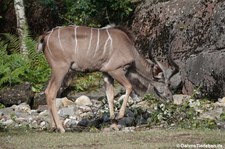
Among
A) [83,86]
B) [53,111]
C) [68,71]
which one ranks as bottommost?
[83,86]

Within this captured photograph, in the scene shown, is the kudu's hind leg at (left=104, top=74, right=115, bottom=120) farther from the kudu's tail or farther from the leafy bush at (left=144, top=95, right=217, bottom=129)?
the kudu's tail

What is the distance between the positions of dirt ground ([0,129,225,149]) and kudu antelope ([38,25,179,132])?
102cm

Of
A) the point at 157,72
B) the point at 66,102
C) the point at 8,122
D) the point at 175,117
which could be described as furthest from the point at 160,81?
the point at 66,102

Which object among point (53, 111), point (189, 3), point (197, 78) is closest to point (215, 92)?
point (197, 78)

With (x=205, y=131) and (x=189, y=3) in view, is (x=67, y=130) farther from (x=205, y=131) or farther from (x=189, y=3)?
(x=189, y=3)

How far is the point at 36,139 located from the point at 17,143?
1.19 feet

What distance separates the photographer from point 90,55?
8883 millimetres

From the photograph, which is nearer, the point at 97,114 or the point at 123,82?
the point at 123,82

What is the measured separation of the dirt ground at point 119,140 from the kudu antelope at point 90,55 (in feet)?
3.36

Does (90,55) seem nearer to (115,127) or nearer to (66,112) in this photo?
(115,127)

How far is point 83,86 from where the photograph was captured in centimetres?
1360

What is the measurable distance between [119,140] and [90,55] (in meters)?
2.13

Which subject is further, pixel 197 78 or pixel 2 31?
pixel 2 31

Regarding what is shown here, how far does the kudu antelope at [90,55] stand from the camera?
8.64 m
